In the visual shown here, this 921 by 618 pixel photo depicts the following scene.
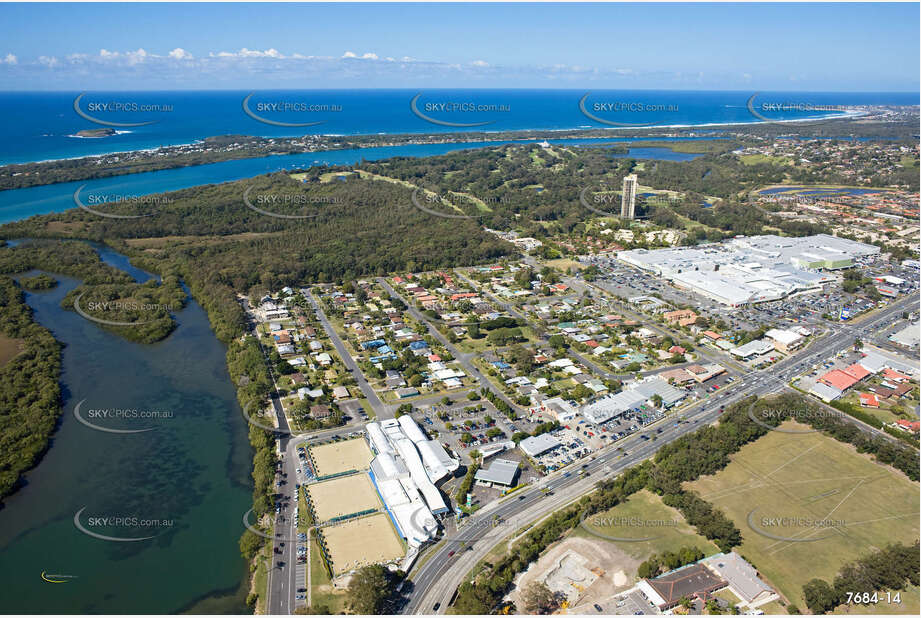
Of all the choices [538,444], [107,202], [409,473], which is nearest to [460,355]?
[538,444]

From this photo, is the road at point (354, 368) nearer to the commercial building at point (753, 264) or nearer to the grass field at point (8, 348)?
the grass field at point (8, 348)

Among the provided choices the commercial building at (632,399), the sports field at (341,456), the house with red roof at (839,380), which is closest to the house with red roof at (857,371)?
the house with red roof at (839,380)

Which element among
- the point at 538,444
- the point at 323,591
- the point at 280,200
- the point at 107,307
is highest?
the point at 280,200

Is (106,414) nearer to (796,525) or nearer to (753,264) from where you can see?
(796,525)

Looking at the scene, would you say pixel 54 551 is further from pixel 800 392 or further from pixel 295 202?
pixel 295 202

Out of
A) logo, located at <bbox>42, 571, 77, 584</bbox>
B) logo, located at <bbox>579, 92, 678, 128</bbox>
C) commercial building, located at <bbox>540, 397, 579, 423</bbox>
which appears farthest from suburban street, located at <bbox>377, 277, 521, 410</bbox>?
logo, located at <bbox>579, 92, 678, 128</bbox>

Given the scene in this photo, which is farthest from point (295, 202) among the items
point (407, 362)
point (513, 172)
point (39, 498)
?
point (39, 498)

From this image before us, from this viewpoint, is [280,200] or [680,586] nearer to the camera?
[680,586]
